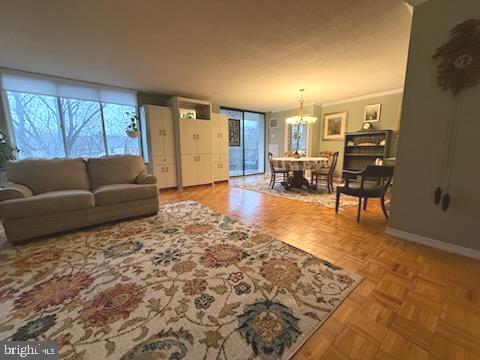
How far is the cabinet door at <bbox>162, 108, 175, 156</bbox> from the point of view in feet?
15.0

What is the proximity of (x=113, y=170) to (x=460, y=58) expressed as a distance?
13.9 ft

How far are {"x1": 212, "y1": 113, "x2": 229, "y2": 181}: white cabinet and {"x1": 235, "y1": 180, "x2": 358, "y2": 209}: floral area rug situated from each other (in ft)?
3.01

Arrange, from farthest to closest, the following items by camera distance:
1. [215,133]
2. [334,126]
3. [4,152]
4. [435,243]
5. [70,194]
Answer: [334,126] → [215,133] → [4,152] → [70,194] → [435,243]

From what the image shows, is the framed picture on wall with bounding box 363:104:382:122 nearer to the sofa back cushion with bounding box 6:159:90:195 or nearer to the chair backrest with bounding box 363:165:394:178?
the chair backrest with bounding box 363:165:394:178

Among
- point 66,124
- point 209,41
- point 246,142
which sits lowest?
point 246,142

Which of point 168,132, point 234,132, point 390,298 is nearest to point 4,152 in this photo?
point 168,132

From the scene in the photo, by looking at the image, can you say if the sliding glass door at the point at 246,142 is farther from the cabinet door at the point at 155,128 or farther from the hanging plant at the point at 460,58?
the hanging plant at the point at 460,58

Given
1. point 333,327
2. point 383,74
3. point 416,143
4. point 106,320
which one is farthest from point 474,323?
point 383,74

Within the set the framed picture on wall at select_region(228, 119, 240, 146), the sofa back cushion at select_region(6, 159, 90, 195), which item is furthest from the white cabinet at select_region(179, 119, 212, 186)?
the sofa back cushion at select_region(6, 159, 90, 195)

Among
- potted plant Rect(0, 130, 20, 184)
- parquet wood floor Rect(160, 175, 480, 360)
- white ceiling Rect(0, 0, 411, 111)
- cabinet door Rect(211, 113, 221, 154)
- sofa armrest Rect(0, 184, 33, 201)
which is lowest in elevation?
parquet wood floor Rect(160, 175, 480, 360)

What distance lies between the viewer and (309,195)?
162 inches

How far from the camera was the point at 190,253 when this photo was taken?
1.91 meters

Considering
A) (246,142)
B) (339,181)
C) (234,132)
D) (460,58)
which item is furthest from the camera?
(246,142)

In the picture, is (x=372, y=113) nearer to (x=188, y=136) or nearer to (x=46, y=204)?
(x=188, y=136)
